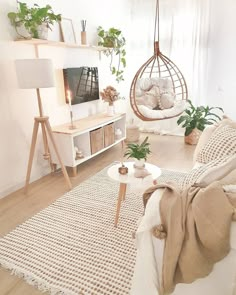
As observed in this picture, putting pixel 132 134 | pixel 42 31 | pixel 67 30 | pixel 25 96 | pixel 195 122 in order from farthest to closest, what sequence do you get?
pixel 132 134
pixel 195 122
pixel 67 30
pixel 25 96
pixel 42 31

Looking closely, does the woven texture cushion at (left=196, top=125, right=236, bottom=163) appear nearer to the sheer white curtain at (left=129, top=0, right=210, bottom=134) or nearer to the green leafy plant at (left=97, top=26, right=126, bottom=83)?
the green leafy plant at (left=97, top=26, right=126, bottom=83)

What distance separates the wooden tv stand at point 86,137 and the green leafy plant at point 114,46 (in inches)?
37.0

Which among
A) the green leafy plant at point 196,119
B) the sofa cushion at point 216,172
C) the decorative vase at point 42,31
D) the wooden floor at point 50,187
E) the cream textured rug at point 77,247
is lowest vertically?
the wooden floor at point 50,187

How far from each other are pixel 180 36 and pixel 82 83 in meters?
2.17

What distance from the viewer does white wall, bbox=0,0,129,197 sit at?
8.45 ft

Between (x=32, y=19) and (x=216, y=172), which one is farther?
(x=32, y=19)

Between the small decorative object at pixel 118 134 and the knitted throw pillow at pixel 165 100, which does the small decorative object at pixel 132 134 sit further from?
the knitted throw pillow at pixel 165 100

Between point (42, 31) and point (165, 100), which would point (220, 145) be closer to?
point (42, 31)

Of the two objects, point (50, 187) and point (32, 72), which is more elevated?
point (32, 72)

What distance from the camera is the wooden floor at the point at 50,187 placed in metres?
1.61

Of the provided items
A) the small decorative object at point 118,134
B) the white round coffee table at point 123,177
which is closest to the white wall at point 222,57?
the small decorative object at point 118,134

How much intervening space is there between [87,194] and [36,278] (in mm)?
1135

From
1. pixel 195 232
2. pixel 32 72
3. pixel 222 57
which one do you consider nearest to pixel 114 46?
pixel 222 57

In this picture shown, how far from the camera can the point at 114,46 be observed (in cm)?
407
